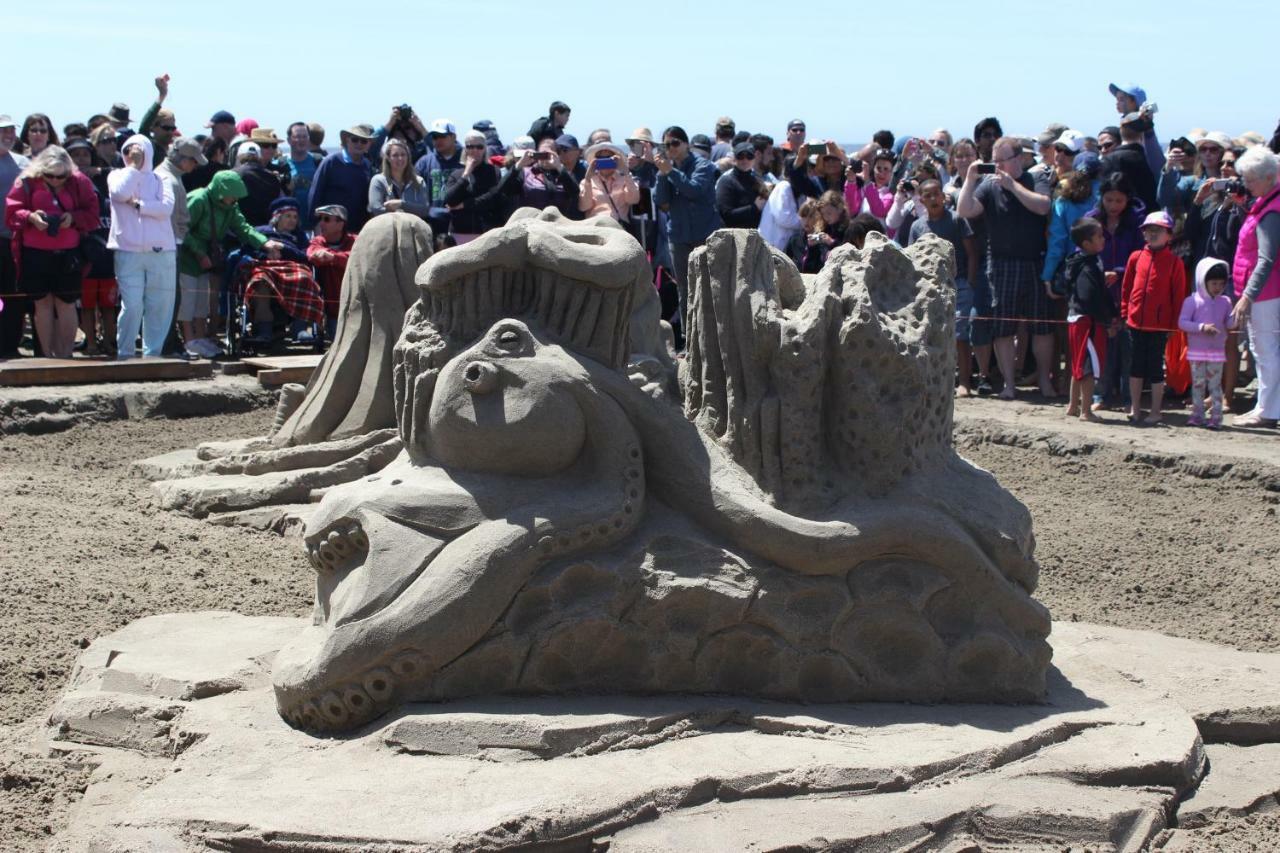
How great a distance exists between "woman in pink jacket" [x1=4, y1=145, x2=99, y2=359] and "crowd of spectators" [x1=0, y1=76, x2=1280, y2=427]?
0.05ft

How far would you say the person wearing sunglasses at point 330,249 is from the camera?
1203 centimetres

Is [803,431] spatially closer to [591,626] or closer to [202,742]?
Result: [591,626]

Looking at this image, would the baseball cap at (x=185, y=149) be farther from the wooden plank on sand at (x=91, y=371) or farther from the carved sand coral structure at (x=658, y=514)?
the carved sand coral structure at (x=658, y=514)

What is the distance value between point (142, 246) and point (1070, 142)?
6644 millimetres

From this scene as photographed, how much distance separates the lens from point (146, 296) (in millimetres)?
11555

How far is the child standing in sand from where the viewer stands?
10039 mm

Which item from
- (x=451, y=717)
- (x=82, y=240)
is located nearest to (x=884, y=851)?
(x=451, y=717)

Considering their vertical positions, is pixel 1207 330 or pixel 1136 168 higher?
pixel 1136 168

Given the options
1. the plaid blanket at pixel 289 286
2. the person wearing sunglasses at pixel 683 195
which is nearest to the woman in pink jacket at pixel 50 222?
the plaid blanket at pixel 289 286

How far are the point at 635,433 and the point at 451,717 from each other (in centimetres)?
97

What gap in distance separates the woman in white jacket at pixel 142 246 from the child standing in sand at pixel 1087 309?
20.3 ft

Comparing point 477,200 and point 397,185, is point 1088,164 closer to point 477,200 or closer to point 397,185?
point 477,200

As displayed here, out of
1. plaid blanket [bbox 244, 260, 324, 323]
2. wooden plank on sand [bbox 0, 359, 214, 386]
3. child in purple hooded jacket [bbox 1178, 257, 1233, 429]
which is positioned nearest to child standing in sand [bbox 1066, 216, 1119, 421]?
child in purple hooded jacket [bbox 1178, 257, 1233, 429]

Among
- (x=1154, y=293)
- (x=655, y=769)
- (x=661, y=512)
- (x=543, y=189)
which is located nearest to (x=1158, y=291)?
(x=1154, y=293)
